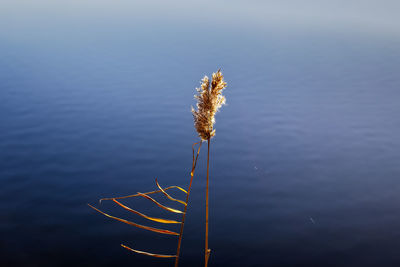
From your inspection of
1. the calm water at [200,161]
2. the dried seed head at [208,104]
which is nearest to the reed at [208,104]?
the dried seed head at [208,104]

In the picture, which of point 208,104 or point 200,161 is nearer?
point 208,104

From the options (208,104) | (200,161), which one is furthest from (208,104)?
(200,161)

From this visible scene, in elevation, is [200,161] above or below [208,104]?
below

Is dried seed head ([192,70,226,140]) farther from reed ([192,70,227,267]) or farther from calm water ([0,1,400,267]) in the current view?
calm water ([0,1,400,267])

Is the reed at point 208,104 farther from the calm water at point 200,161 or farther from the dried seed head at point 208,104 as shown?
the calm water at point 200,161

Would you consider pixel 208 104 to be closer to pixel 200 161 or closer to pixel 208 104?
pixel 208 104

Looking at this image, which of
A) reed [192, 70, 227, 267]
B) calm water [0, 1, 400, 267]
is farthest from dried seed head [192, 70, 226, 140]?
calm water [0, 1, 400, 267]

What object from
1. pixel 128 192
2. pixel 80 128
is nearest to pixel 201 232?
pixel 128 192

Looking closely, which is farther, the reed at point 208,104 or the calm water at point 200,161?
the calm water at point 200,161
